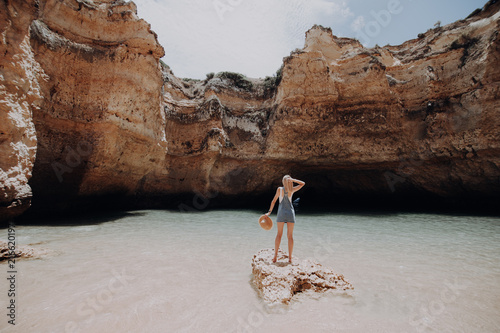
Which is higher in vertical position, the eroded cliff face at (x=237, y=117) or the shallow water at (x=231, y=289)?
the eroded cliff face at (x=237, y=117)

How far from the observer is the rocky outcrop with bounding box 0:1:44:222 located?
4477 millimetres

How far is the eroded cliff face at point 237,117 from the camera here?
23.1 feet

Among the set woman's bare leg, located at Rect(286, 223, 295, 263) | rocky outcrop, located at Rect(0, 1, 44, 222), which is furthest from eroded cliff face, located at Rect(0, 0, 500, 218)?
woman's bare leg, located at Rect(286, 223, 295, 263)

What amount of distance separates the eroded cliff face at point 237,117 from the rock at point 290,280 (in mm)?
5265

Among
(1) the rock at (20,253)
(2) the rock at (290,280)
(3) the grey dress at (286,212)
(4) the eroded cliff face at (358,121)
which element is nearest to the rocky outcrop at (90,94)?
Answer: (4) the eroded cliff face at (358,121)

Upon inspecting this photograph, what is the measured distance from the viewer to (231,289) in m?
2.61

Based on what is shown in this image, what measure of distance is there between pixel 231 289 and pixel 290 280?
26.9 inches

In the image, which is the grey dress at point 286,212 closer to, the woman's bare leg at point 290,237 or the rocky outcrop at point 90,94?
the woman's bare leg at point 290,237

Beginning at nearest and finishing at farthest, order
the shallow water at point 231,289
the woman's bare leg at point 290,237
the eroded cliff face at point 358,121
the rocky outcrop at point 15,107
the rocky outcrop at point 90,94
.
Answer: the shallow water at point 231,289, the woman's bare leg at point 290,237, the rocky outcrop at point 15,107, the rocky outcrop at point 90,94, the eroded cliff face at point 358,121

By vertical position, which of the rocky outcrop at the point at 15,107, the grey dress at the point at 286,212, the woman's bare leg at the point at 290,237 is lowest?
the woman's bare leg at the point at 290,237

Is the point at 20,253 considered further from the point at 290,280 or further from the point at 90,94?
the point at 90,94

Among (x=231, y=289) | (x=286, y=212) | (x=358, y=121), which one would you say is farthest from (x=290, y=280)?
(x=358, y=121)

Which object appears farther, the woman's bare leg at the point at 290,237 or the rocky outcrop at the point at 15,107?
the rocky outcrop at the point at 15,107

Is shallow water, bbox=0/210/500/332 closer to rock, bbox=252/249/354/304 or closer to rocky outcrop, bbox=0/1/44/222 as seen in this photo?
rock, bbox=252/249/354/304
